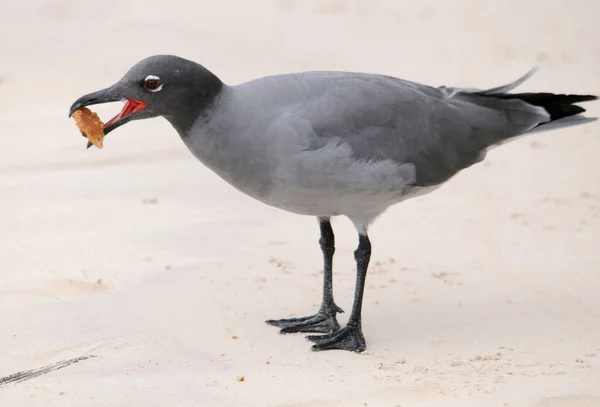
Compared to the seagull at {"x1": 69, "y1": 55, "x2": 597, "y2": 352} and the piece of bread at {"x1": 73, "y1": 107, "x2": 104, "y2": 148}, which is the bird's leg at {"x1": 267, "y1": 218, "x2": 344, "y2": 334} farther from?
the piece of bread at {"x1": 73, "y1": 107, "x2": 104, "y2": 148}

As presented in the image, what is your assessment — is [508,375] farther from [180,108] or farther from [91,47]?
[91,47]

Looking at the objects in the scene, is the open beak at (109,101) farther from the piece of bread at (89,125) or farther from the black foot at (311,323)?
the black foot at (311,323)

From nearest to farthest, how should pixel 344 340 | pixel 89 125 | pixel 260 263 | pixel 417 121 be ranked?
pixel 89 125 < pixel 344 340 < pixel 417 121 < pixel 260 263

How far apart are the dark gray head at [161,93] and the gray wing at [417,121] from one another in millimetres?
585

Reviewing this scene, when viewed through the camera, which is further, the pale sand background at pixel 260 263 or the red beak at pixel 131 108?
the red beak at pixel 131 108

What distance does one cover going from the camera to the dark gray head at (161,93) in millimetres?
Result: 5695

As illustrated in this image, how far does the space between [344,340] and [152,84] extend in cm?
184

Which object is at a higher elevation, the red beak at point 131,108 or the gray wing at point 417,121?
the red beak at point 131,108

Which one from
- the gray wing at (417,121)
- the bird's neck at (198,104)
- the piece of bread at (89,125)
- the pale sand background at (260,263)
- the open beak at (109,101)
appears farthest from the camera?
the gray wing at (417,121)

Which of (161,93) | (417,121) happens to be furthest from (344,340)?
(161,93)

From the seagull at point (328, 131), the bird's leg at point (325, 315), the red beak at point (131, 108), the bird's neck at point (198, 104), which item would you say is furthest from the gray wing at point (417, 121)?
the red beak at point (131, 108)

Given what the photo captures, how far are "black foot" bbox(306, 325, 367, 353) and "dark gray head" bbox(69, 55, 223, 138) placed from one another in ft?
4.82

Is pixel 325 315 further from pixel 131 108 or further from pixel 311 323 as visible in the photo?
pixel 131 108

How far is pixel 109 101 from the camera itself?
5719 millimetres
